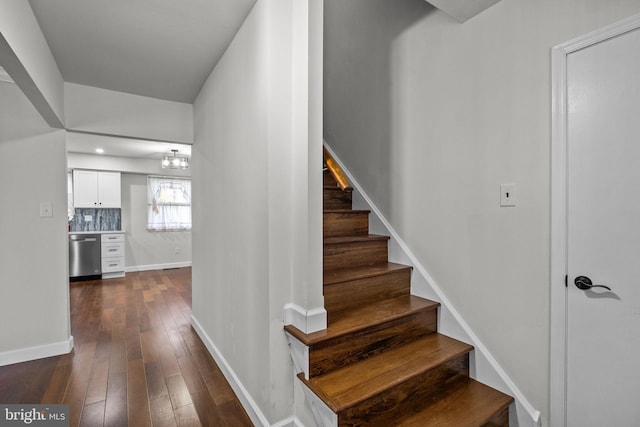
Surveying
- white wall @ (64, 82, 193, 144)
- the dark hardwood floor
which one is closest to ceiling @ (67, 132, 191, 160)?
white wall @ (64, 82, 193, 144)

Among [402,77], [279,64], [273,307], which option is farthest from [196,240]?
[402,77]

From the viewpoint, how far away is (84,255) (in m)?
5.53

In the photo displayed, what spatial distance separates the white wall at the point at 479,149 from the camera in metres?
1.47

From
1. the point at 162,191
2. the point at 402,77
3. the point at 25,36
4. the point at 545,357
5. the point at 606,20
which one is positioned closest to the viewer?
the point at 606,20

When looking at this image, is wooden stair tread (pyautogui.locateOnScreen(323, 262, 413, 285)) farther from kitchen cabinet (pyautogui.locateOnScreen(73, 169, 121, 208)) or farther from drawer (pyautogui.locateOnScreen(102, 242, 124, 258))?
kitchen cabinet (pyautogui.locateOnScreen(73, 169, 121, 208))

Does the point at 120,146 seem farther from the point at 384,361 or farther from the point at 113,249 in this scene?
the point at 384,361

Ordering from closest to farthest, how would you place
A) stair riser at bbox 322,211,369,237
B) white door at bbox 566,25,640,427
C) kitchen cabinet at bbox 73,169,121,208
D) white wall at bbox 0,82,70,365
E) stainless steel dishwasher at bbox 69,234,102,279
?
white door at bbox 566,25,640,427
stair riser at bbox 322,211,369,237
white wall at bbox 0,82,70,365
stainless steel dishwasher at bbox 69,234,102,279
kitchen cabinet at bbox 73,169,121,208

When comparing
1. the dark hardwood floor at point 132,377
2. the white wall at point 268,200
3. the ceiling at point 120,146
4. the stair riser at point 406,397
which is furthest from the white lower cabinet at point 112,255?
the stair riser at point 406,397

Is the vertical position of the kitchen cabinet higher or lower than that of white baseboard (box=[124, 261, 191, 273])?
higher

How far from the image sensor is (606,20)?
126cm

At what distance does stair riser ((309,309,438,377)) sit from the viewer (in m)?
1.44

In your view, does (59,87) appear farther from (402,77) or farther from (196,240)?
(402,77)

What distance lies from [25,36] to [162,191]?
5500mm

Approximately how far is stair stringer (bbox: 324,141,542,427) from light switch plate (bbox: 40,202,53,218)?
111 inches
